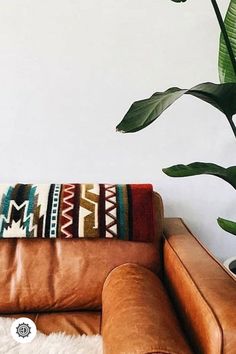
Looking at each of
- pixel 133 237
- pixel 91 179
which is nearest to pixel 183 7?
pixel 91 179

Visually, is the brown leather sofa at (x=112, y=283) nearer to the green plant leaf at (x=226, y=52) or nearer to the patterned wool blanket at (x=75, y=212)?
the patterned wool blanket at (x=75, y=212)

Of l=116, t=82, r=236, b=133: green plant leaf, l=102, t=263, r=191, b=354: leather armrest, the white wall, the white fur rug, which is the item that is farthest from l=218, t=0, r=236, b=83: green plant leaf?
the white fur rug

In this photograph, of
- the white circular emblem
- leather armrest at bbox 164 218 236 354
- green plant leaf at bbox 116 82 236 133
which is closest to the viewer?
green plant leaf at bbox 116 82 236 133

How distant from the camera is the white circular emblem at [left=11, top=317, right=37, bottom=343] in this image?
1.00 metres

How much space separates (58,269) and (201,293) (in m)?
0.55

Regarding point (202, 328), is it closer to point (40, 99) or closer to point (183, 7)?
point (40, 99)

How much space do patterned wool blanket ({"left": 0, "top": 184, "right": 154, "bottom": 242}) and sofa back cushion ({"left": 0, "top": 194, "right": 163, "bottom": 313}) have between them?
4 cm

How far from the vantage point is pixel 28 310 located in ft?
3.97

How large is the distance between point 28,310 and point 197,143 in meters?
0.95

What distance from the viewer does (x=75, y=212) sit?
123 cm

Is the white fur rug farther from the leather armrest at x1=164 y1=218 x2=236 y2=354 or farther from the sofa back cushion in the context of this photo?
the leather armrest at x1=164 y1=218 x2=236 y2=354

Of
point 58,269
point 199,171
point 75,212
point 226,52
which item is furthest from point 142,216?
point 226,52

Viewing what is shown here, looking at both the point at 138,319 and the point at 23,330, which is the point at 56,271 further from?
the point at 138,319

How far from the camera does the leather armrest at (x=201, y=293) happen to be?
0.75 m
